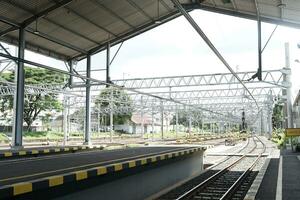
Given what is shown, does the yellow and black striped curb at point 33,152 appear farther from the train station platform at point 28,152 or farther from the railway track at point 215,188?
the railway track at point 215,188

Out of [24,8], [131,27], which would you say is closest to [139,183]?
[24,8]

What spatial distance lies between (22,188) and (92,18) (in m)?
14.6

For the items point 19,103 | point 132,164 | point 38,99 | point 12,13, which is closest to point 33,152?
point 19,103

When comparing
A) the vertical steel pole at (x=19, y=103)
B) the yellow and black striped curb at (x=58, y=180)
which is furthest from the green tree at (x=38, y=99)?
the yellow and black striped curb at (x=58, y=180)

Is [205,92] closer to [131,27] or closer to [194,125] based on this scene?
[131,27]

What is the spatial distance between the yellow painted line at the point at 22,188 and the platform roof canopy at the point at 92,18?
37.8 feet

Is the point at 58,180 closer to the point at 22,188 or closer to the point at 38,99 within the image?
the point at 22,188

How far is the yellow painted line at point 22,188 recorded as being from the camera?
17.1 feet

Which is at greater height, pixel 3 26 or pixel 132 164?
pixel 3 26

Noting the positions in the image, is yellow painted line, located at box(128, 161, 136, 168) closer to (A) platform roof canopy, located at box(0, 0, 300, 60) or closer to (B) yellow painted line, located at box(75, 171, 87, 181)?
(B) yellow painted line, located at box(75, 171, 87, 181)

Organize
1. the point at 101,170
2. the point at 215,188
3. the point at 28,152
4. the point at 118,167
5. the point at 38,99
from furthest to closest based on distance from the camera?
the point at 38,99 → the point at 28,152 → the point at 215,188 → the point at 118,167 → the point at 101,170

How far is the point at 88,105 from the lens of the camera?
79.3 ft

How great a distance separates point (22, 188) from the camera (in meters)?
5.34

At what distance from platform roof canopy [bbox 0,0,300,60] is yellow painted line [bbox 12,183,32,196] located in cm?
1152
